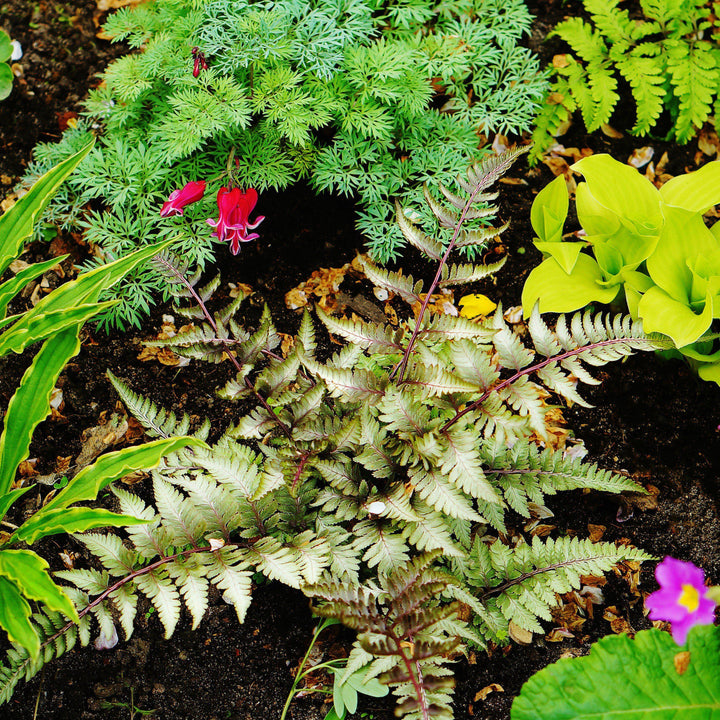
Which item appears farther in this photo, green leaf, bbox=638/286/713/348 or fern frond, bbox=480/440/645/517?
green leaf, bbox=638/286/713/348

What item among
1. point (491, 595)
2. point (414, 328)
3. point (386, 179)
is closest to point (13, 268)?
point (386, 179)

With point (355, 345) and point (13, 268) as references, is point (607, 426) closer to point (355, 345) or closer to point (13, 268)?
point (355, 345)

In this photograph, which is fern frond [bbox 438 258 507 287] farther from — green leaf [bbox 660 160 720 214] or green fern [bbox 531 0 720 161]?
green fern [bbox 531 0 720 161]

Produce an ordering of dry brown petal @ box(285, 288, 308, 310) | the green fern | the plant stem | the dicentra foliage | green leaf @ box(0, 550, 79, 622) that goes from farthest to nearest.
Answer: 1. dry brown petal @ box(285, 288, 308, 310)
2. the green fern
3. the plant stem
4. the dicentra foliage
5. green leaf @ box(0, 550, 79, 622)

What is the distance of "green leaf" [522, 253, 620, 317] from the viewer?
1964 millimetres

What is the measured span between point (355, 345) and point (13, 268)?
1.51m

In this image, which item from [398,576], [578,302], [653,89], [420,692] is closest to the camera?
[420,692]

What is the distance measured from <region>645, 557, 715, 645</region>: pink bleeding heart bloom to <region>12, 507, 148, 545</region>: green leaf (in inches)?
40.9

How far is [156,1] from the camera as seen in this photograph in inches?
85.0

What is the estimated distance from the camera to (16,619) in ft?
4.20

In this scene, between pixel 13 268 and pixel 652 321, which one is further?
pixel 13 268

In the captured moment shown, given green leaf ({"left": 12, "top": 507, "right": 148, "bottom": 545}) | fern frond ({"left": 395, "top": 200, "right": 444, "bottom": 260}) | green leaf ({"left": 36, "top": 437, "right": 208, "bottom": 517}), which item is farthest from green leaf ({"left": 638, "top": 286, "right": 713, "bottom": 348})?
green leaf ({"left": 12, "top": 507, "right": 148, "bottom": 545})

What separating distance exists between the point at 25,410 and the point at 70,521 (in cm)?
38

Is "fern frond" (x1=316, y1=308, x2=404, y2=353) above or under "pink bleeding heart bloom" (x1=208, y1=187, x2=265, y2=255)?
under
